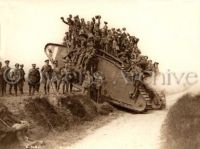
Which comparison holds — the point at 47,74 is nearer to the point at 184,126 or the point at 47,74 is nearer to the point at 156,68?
the point at 156,68

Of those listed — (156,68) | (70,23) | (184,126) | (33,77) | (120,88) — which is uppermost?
(70,23)

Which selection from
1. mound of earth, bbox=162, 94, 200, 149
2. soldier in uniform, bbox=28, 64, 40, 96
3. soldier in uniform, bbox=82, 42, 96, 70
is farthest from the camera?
soldier in uniform, bbox=82, 42, 96, 70

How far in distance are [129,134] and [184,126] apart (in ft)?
3.39

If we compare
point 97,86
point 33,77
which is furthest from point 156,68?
point 33,77

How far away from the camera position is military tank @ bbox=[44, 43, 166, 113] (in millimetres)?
9484

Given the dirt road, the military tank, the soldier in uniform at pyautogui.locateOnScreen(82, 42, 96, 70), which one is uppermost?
the soldier in uniform at pyautogui.locateOnScreen(82, 42, 96, 70)

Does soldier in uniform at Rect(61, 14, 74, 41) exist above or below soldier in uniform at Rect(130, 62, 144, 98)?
above

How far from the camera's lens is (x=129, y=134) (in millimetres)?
7621

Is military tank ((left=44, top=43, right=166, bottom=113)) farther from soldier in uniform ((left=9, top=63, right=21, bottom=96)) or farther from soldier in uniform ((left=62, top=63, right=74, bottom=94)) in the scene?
soldier in uniform ((left=9, top=63, right=21, bottom=96))

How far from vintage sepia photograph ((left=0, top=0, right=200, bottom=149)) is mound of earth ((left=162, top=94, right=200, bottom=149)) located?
17mm

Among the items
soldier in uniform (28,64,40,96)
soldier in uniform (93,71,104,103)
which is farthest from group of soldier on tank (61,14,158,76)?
soldier in uniform (28,64,40,96)

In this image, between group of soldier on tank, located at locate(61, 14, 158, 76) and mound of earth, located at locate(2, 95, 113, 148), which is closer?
mound of earth, located at locate(2, 95, 113, 148)

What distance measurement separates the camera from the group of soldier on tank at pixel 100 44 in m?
9.29

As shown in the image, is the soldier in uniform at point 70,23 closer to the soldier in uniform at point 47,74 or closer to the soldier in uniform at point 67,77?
the soldier in uniform at point 67,77
